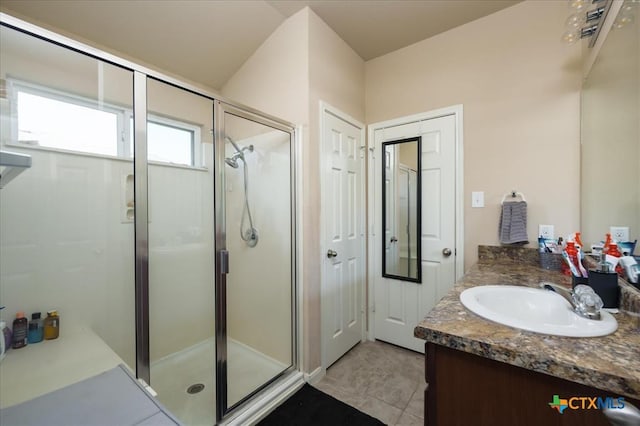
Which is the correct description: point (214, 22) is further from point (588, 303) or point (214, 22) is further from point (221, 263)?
point (588, 303)

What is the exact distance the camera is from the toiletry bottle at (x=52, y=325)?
128 cm

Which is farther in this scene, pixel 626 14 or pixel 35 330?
Answer: pixel 35 330

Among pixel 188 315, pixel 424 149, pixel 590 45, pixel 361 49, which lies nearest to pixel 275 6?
pixel 361 49

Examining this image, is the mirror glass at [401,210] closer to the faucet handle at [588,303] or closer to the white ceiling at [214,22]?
the white ceiling at [214,22]

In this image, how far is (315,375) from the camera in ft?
6.26

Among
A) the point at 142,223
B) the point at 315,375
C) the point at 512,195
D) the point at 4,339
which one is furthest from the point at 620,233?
the point at 4,339

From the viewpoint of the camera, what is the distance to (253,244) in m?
2.07

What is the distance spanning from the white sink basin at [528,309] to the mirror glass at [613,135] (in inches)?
15.3

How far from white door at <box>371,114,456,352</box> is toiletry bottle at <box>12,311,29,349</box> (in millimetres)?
2288

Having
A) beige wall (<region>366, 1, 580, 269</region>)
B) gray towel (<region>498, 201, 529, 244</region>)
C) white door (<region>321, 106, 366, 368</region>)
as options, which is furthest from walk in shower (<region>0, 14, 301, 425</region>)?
gray towel (<region>498, 201, 529, 244</region>)

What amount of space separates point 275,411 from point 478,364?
1375 millimetres

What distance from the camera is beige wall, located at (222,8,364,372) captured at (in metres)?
1.90

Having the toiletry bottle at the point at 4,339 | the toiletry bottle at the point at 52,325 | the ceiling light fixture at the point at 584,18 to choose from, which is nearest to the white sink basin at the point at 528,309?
the ceiling light fixture at the point at 584,18

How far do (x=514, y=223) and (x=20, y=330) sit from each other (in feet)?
9.23
